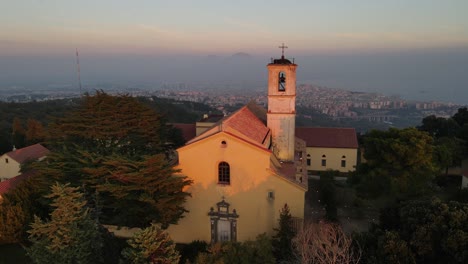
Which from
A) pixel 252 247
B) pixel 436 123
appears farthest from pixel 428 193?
pixel 436 123

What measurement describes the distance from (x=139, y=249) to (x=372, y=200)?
63.5ft

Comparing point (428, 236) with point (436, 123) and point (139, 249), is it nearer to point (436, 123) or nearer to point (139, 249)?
point (139, 249)

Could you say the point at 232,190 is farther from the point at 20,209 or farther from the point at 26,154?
the point at 26,154

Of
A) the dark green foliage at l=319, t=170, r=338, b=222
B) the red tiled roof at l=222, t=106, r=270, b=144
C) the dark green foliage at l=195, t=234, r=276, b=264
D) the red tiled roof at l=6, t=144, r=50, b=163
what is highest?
the red tiled roof at l=222, t=106, r=270, b=144

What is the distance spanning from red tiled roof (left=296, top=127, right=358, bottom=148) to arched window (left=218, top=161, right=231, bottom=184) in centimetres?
Answer: 1788

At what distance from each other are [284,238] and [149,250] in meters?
7.59

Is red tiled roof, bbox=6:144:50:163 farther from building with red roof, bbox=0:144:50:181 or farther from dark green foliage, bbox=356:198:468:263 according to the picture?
dark green foliage, bbox=356:198:468:263

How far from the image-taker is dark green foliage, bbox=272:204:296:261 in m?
17.7

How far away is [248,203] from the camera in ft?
66.4

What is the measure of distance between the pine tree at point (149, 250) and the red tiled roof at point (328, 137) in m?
24.2

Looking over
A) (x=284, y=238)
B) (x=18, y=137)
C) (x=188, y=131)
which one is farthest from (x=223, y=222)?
(x=18, y=137)

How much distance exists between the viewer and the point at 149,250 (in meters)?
14.2

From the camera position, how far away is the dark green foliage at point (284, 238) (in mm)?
17728

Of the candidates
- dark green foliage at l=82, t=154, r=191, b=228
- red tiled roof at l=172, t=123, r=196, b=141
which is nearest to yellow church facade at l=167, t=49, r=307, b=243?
dark green foliage at l=82, t=154, r=191, b=228
